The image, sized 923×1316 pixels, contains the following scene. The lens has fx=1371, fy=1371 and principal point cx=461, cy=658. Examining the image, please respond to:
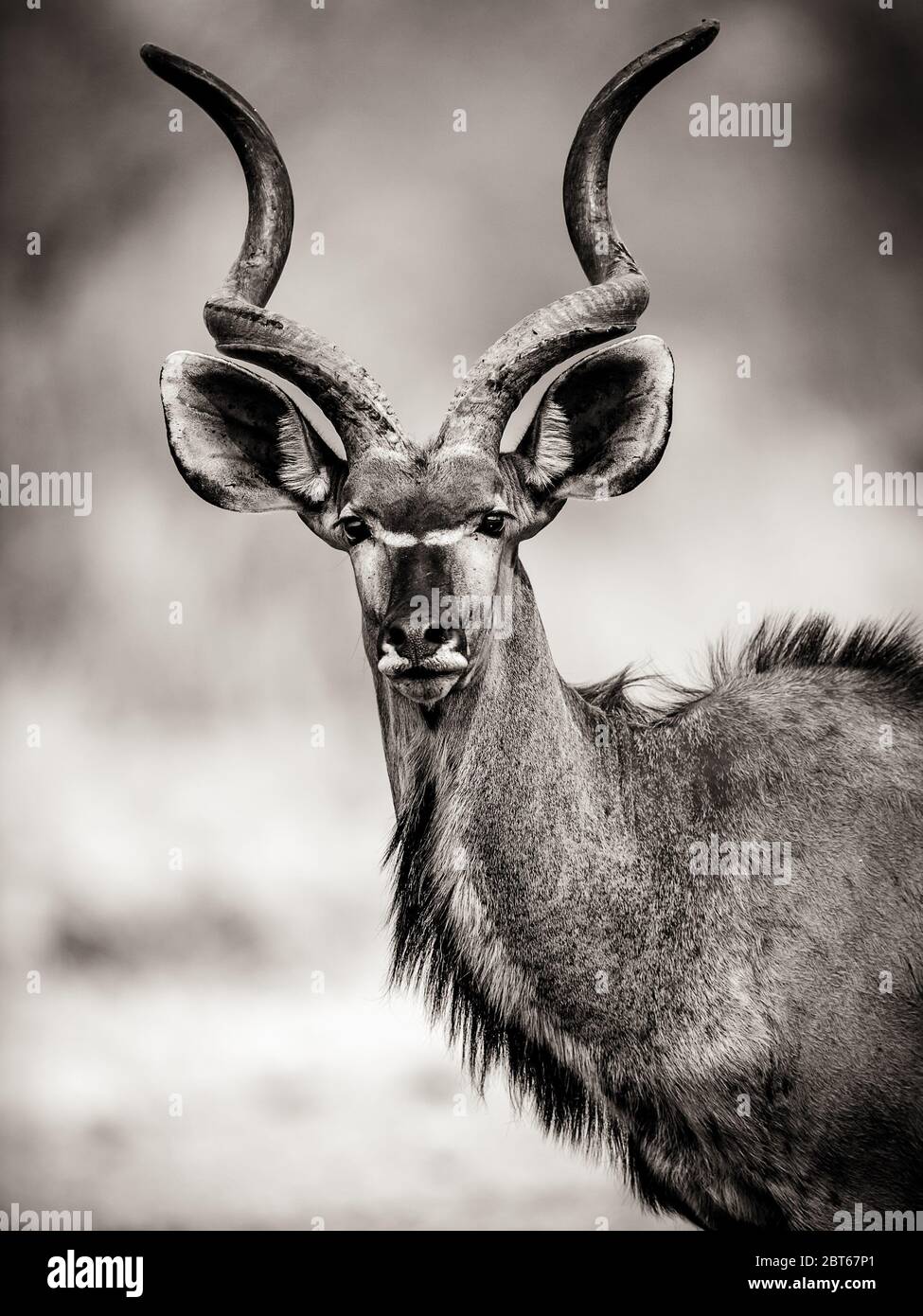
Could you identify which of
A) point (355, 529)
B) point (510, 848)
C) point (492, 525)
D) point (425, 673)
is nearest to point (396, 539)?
point (355, 529)

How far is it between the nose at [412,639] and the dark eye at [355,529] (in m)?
0.69

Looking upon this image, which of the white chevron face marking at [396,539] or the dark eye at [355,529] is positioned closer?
the white chevron face marking at [396,539]

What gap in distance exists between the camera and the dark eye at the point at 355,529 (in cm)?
575

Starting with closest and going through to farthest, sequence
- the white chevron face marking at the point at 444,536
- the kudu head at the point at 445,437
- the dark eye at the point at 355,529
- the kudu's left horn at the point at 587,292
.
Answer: the white chevron face marking at the point at 444,536 → the kudu head at the point at 445,437 → the dark eye at the point at 355,529 → the kudu's left horn at the point at 587,292

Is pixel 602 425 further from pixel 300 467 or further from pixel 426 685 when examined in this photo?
pixel 426 685

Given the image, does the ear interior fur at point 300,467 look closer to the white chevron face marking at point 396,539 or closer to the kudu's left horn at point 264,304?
the kudu's left horn at point 264,304

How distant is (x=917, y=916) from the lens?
574 cm

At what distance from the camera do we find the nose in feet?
16.7

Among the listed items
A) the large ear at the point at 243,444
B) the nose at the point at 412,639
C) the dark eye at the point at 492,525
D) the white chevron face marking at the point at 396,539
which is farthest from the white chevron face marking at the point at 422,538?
the large ear at the point at 243,444

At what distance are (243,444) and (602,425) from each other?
1.66 m

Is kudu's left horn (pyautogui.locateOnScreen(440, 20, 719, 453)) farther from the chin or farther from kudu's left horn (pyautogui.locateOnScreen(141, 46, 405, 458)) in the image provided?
the chin
